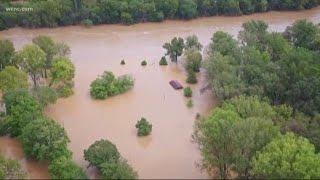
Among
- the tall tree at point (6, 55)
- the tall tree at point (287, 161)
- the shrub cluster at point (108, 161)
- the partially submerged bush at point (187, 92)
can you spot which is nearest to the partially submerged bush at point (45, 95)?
the tall tree at point (6, 55)

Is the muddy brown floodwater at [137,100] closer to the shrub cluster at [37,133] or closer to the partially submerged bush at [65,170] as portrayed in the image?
the shrub cluster at [37,133]

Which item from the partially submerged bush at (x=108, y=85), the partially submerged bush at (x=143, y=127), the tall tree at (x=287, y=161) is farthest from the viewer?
the partially submerged bush at (x=108, y=85)

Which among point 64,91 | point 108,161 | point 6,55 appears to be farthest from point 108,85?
point 108,161

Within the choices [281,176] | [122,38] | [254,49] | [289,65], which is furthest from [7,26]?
Result: [281,176]

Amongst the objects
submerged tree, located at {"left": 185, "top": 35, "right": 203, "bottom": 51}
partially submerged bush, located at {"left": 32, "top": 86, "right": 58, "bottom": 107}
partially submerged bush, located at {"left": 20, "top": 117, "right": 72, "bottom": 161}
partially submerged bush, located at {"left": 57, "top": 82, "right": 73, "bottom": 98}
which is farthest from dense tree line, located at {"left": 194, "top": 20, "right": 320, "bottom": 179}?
partially submerged bush, located at {"left": 32, "top": 86, "right": 58, "bottom": 107}

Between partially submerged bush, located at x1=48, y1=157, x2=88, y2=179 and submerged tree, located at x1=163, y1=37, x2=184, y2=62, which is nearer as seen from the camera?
partially submerged bush, located at x1=48, y1=157, x2=88, y2=179

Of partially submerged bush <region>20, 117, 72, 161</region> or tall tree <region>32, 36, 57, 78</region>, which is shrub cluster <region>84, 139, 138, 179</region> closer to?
partially submerged bush <region>20, 117, 72, 161</region>
